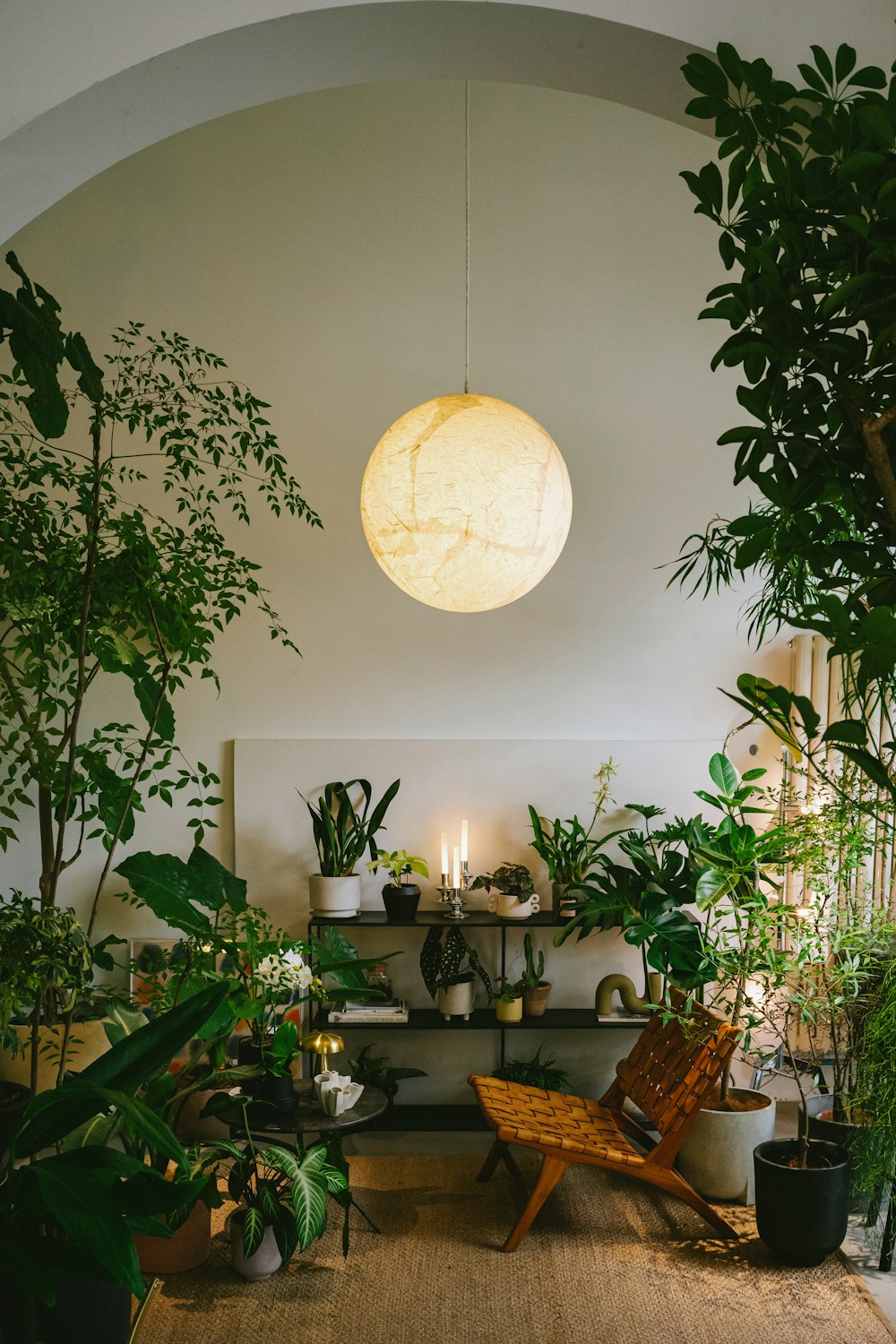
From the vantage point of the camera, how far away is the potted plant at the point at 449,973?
171 inches

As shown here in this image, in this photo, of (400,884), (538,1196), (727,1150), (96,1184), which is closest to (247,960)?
(400,884)

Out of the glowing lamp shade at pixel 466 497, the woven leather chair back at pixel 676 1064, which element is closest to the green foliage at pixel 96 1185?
the glowing lamp shade at pixel 466 497

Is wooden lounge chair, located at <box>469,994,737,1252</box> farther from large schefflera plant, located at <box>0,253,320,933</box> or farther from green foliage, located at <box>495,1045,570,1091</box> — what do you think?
large schefflera plant, located at <box>0,253,320,933</box>

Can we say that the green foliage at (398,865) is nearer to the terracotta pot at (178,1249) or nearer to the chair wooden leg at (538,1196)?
the chair wooden leg at (538,1196)

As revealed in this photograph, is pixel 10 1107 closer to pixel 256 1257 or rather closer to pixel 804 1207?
pixel 256 1257

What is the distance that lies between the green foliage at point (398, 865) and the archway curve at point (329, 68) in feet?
9.94

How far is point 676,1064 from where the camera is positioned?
380 cm

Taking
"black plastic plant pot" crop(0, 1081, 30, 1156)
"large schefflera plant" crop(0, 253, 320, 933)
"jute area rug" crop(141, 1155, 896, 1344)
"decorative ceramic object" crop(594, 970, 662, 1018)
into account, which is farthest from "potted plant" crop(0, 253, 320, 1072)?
"decorative ceramic object" crop(594, 970, 662, 1018)

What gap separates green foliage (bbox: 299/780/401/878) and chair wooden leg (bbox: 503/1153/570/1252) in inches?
54.2

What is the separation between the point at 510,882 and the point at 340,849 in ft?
2.35

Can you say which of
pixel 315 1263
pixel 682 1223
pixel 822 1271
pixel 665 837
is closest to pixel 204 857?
pixel 315 1263

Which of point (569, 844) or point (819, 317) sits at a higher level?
point (819, 317)

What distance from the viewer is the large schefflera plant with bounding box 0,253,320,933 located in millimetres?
2863

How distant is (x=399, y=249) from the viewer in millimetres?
4617
